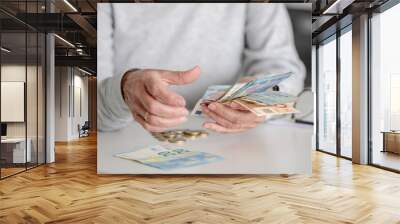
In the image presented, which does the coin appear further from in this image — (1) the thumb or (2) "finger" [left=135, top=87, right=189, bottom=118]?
(1) the thumb

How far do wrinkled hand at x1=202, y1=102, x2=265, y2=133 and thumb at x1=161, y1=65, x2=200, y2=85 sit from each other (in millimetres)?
519

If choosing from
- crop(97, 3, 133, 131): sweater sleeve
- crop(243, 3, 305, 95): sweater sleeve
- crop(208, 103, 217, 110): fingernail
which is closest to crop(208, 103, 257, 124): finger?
crop(208, 103, 217, 110): fingernail

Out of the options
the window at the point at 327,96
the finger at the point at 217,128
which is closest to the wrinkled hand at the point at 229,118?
the finger at the point at 217,128

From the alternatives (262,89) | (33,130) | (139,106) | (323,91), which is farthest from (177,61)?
(323,91)

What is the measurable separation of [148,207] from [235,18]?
11.7ft

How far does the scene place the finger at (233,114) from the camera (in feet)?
21.3

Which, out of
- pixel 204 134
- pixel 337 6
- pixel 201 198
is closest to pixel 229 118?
A: pixel 204 134

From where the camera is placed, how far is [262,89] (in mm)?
6426

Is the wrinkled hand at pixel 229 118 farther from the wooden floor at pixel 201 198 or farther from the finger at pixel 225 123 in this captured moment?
the wooden floor at pixel 201 198

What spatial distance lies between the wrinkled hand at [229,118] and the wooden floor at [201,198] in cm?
87

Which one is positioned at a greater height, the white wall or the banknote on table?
the white wall

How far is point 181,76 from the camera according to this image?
647 centimetres

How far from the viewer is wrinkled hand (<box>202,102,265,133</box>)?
6496 millimetres

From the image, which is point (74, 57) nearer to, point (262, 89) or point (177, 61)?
point (177, 61)
